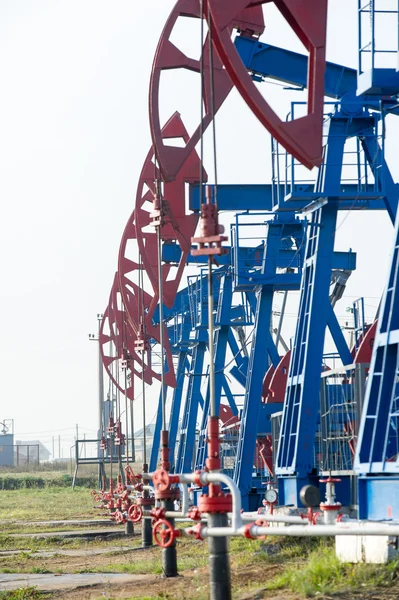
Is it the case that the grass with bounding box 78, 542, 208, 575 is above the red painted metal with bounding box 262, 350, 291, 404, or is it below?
below

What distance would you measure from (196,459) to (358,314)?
1318 centimetres

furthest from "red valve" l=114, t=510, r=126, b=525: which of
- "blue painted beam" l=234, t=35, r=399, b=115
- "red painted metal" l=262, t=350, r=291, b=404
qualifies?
"blue painted beam" l=234, t=35, r=399, b=115

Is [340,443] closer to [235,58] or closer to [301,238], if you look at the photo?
[301,238]

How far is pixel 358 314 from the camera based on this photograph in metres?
21.5

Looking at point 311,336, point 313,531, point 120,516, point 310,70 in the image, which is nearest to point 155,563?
point 311,336

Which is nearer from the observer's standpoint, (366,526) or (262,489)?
(366,526)

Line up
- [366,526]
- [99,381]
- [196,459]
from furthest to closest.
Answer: [99,381]
[196,459]
[366,526]

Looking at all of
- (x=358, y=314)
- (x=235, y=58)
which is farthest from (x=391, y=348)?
(x=358, y=314)

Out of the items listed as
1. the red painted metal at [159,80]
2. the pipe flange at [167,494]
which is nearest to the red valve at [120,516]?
the red painted metal at [159,80]

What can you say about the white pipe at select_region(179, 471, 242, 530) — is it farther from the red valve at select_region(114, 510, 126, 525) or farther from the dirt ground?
the red valve at select_region(114, 510, 126, 525)

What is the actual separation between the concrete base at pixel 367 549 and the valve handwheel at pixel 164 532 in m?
1.33

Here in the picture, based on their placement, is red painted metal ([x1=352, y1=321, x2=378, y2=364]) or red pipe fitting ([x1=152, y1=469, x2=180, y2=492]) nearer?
red pipe fitting ([x1=152, y1=469, x2=180, y2=492])

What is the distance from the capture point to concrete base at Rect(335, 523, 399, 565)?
9312 mm

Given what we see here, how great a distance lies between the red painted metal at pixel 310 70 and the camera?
1086cm
